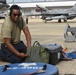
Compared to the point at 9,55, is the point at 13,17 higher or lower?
higher

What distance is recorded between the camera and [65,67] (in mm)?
6824

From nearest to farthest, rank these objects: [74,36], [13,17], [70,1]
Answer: [13,17], [74,36], [70,1]

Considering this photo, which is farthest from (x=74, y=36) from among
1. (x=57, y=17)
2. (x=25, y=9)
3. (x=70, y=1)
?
(x=25, y=9)

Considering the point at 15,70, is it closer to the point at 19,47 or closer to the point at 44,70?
the point at 44,70

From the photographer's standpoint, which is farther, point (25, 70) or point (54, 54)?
point (54, 54)

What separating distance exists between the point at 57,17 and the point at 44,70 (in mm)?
42270

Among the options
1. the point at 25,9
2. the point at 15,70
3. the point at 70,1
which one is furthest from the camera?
the point at 25,9

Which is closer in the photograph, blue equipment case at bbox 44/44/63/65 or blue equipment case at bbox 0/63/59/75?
blue equipment case at bbox 0/63/59/75

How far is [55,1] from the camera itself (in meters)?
108

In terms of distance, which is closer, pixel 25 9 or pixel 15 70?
pixel 15 70

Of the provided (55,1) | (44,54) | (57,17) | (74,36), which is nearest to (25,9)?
(55,1)

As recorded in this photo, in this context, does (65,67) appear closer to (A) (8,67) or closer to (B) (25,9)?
(A) (8,67)

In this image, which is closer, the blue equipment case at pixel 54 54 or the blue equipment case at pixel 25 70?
the blue equipment case at pixel 25 70

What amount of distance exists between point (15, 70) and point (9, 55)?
5.74ft
